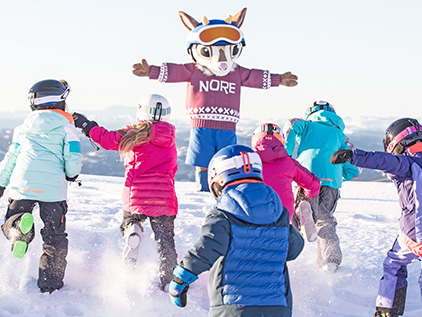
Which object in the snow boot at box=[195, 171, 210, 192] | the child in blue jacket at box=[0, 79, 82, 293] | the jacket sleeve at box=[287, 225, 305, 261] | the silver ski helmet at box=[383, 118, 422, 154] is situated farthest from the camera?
the snow boot at box=[195, 171, 210, 192]

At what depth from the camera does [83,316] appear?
463 centimetres

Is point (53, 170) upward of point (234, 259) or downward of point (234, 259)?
upward

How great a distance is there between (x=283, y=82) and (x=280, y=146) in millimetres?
1514

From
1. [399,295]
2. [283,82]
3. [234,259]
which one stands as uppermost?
[283,82]

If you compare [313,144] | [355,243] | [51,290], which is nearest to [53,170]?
[51,290]

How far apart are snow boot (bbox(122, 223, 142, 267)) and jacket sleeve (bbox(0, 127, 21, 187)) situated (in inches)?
50.5

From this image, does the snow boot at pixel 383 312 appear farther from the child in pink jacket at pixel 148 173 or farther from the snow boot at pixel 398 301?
the child in pink jacket at pixel 148 173

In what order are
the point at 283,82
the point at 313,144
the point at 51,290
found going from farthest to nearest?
the point at 283,82 < the point at 313,144 < the point at 51,290

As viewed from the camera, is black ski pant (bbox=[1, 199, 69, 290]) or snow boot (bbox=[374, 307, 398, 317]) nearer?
snow boot (bbox=[374, 307, 398, 317])

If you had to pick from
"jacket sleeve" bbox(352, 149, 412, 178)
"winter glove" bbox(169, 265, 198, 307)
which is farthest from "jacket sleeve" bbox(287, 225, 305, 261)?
"jacket sleeve" bbox(352, 149, 412, 178)

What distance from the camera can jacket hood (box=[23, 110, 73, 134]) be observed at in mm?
4988

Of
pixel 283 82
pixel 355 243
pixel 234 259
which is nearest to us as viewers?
pixel 234 259

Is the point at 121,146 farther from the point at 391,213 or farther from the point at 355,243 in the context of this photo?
the point at 391,213

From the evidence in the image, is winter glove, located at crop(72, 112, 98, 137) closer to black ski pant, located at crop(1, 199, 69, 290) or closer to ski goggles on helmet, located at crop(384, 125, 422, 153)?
black ski pant, located at crop(1, 199, 69, 290)
